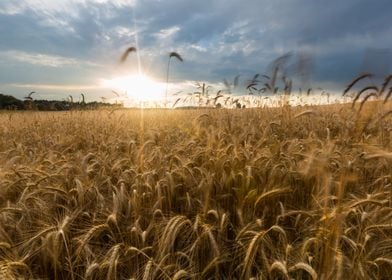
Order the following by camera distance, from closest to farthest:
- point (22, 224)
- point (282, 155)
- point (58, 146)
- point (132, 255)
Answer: point (132, 255) → point (22, 224) → point (282, 155) → point (58, 146)

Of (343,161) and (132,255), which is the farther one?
(343,161)

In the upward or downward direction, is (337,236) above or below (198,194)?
above

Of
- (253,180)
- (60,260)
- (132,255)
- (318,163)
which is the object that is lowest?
(60,260)

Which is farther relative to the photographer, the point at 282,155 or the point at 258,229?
the point at 282,155

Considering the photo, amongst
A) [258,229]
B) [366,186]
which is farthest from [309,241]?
[366,186]

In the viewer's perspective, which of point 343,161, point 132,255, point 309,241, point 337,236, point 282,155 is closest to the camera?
point 337,236

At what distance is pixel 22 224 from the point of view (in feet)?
9.04

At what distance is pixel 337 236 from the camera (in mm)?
1844

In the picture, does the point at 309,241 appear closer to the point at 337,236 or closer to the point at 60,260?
the point at 337,236

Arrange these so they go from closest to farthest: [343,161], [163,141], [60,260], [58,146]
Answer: [60,260]
[343,161]
[163,141]
[58,146]

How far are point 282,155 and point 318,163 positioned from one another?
128 cm

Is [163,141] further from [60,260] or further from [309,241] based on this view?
[309,241]

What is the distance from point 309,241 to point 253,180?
1.09 metres

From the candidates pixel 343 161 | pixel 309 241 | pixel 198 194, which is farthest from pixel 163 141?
pixel 309 241
